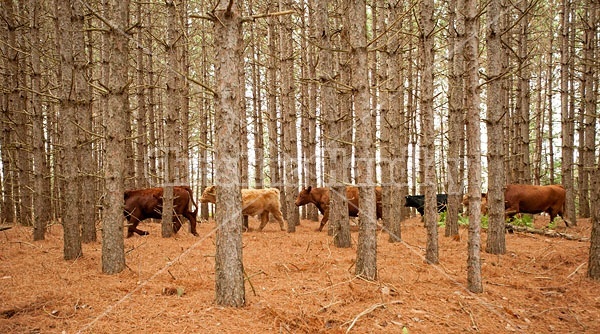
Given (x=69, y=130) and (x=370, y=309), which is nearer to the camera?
(x=370, y=309)

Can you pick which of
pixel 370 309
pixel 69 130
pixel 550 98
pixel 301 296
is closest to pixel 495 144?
pixel 370 309

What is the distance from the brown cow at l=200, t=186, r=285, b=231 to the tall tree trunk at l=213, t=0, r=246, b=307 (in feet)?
27.4

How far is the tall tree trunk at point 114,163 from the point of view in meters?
5.90

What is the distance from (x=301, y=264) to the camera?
6.77m

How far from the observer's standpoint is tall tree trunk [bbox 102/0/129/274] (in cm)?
590

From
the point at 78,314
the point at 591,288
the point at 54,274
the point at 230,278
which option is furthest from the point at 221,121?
the point at 591,288

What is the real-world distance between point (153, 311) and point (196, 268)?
2.20 m

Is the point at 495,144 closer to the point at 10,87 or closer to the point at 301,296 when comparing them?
the point at 301,296

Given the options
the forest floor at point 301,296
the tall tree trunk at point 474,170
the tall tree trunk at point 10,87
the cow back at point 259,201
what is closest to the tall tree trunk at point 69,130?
the forest floor at point 301,296

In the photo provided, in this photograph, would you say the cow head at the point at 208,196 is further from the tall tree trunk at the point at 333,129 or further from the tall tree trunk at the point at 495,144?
the tall tree trunk at the point at 495,144

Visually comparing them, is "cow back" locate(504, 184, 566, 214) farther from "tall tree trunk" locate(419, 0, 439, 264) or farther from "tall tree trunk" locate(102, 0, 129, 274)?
"tall tree trunk" locate(102, 0, 129, 274)

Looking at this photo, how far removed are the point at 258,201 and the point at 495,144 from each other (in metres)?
7.92

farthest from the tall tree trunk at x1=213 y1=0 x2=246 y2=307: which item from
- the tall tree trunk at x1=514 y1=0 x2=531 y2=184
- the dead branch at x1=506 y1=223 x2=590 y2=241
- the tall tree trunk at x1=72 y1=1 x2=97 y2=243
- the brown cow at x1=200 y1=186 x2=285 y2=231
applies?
the tall tree trunk at x1=514 y1=0 x2=531 y2=184

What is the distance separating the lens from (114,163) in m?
5.92
